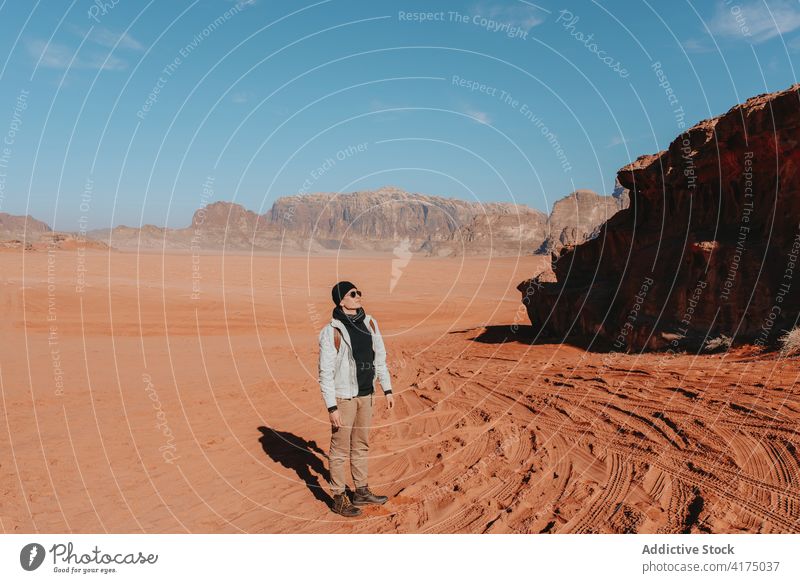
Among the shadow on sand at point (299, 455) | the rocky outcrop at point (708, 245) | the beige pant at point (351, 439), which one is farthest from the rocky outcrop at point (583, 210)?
the beige pant at point (351, 439)

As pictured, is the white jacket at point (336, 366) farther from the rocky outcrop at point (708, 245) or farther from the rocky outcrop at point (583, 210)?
the rocky outcrop at point (583, 210)

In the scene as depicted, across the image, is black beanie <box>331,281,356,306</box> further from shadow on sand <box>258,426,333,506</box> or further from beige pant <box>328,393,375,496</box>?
shadow on sand <box>258,426,333,506</box>

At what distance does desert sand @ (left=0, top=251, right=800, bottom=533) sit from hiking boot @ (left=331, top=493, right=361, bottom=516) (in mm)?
84

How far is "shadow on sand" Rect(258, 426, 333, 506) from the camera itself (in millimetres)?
6195

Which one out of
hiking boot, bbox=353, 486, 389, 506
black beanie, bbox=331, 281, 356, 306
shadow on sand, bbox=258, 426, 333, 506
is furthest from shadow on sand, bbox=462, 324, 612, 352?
black beanie, bbox=331, 281, 356, 306

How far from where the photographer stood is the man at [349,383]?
505 centimetres

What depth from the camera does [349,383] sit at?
517 cm

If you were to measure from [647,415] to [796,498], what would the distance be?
2.59 meters

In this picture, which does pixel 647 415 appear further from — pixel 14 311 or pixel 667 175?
pixel 14 311

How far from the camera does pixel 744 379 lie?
7.70m

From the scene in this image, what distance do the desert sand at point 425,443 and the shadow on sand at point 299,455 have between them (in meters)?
0.04

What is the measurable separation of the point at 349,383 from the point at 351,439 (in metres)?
0.64

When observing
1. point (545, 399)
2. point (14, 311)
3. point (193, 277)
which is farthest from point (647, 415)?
point (193, 277)

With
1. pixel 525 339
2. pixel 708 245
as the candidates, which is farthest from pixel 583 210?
pixel 708 245
